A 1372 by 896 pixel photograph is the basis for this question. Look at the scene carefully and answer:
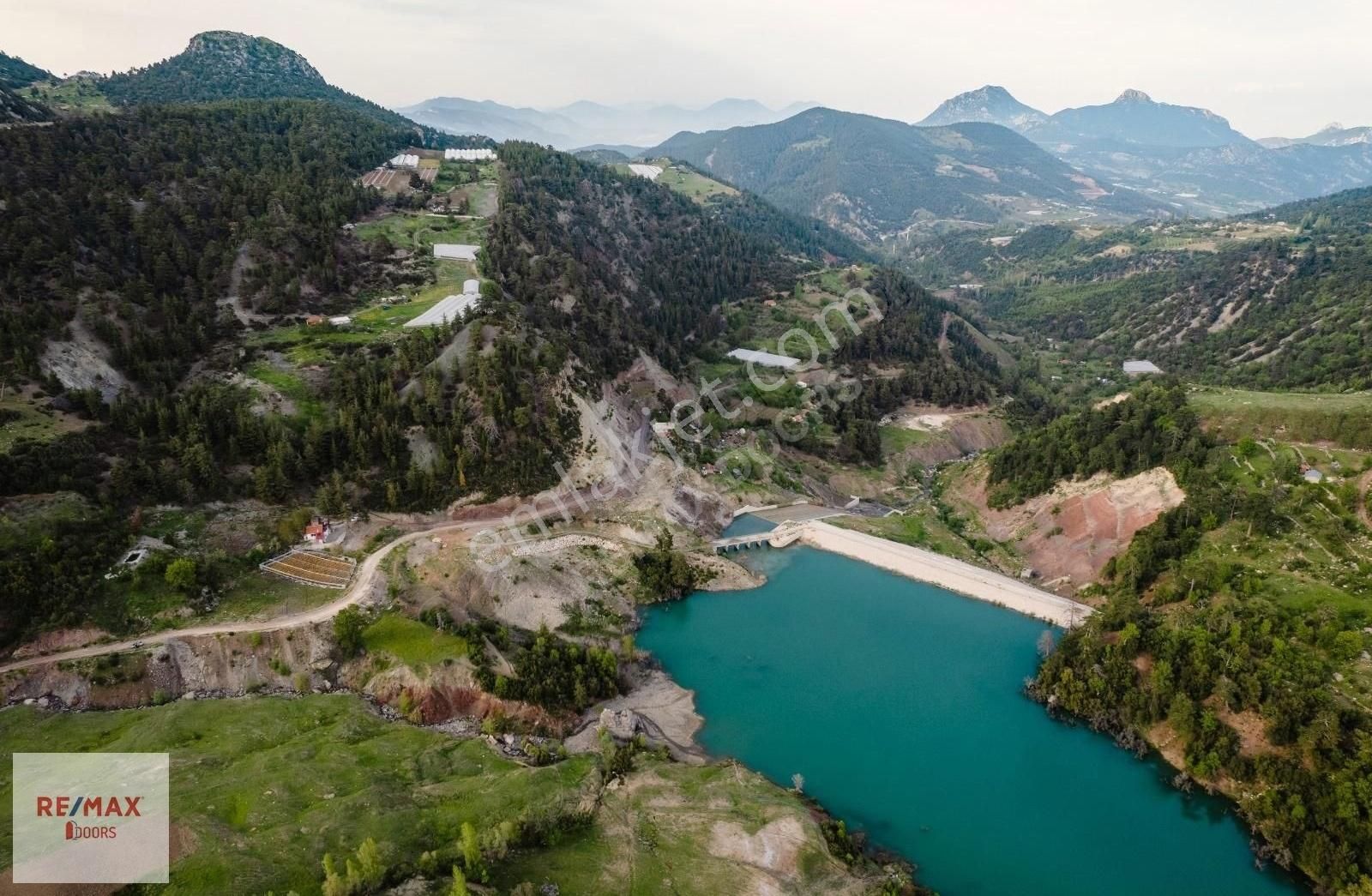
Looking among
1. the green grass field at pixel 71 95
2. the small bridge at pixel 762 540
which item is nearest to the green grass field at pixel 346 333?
the small bridge at pixel 762 540

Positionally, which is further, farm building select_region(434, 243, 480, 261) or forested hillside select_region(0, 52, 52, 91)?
forested hillside select_region(0, 52, 52, 91)

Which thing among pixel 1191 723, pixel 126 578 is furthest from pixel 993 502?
pixel 126 578

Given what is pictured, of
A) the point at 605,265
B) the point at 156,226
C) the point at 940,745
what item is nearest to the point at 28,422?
the point at 156,226

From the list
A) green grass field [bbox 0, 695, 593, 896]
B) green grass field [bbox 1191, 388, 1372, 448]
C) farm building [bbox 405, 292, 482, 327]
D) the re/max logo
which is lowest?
green grass field [bbox 0, 695, 593, 896]

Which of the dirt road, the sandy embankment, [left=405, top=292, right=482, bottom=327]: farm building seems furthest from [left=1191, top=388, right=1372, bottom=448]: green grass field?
[left=405, top=292, right=482, bottom=327]: farm building

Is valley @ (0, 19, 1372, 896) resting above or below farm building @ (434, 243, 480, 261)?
below

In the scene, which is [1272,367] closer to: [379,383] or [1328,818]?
[1328,818]

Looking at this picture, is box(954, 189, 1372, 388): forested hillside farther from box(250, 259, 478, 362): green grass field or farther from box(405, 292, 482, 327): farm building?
box(250, 259, 478, 362): green grass field
